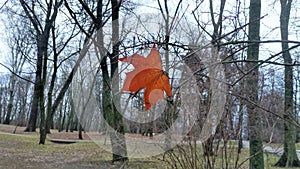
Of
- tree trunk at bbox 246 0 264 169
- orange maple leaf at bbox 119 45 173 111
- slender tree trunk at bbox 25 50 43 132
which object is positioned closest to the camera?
A: orange maple leaf at bbox 119 45 173 111

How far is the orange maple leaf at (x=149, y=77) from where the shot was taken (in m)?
0.61

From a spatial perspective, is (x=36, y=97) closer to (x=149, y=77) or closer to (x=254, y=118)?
(x=254, y=118)

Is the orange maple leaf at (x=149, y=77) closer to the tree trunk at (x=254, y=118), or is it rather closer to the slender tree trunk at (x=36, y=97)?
the tree trunk at (x=254, y=118)

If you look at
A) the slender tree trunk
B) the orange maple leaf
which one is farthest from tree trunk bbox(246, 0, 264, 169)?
the slender tree trunk

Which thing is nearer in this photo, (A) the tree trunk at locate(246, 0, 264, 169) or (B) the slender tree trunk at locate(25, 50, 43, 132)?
(A) the tree trunk at locate(246, 0, 264, 169)

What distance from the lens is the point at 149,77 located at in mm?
610

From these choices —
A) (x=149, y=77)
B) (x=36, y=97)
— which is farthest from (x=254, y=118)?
(x=36, y=97)

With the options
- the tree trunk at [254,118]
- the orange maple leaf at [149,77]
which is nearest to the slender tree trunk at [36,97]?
the tree trunk at [254,118]

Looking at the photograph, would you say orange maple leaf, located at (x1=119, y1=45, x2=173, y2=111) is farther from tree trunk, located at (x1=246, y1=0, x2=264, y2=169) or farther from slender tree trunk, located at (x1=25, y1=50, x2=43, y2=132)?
slender tree trunk, located at (x1=25, y1=50, x2=43, y2=132)

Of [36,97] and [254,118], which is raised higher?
[36,97]

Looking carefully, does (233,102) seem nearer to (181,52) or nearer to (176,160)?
(176,160)

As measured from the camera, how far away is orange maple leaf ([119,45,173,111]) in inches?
24.1

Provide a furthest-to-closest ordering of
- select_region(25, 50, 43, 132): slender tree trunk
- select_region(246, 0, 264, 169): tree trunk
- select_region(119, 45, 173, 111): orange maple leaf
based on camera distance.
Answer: select_region(25, 50, 43, 132): slender tree trunk
select_region(246, 0, 264, 169): tree trunk
select_region(119, 45, 173, 111): orange maple leaf

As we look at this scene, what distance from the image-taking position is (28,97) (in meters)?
18.0
